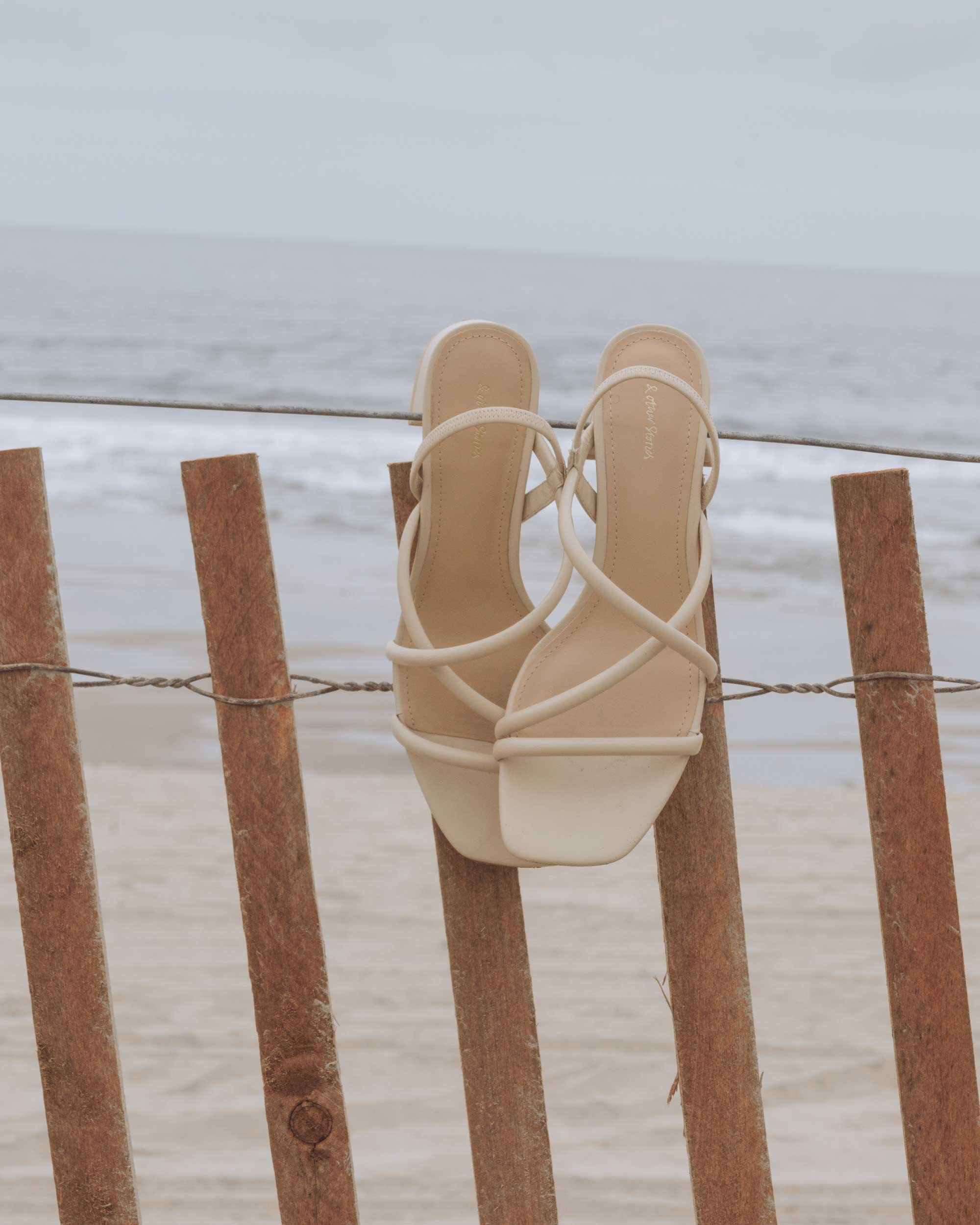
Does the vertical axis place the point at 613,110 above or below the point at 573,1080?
above

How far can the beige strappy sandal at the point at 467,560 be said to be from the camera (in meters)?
1.24

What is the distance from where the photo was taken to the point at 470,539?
129cm

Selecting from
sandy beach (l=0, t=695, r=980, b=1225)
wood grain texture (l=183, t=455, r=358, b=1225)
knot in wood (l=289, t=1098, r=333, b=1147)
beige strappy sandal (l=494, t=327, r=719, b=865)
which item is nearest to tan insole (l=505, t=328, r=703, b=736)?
beige strappy sandal (l=494, t=327, r=719, b=865)

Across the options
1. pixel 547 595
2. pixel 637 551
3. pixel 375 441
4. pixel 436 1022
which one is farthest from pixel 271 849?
pixel 375 441

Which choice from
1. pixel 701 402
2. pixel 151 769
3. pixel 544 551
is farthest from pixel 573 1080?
pixel 544 551

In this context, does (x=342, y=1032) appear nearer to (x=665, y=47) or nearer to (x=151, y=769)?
(x=151, y=769)

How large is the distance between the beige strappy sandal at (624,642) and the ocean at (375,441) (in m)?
3.53

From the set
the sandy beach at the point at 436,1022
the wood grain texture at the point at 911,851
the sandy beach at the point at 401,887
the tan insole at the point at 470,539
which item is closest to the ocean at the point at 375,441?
the sandy beach at the point at 401,887

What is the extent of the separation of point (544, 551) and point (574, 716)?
6.65 m

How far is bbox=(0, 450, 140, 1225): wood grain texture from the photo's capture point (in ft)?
4.21

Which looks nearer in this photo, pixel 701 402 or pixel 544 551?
pixel 701 402

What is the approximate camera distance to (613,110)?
50031mm

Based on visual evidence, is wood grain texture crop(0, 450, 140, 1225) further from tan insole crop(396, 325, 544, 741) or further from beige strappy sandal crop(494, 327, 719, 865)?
beige strappy sandal crop(494, 327, 719, 865)

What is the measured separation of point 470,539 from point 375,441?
1120cm
